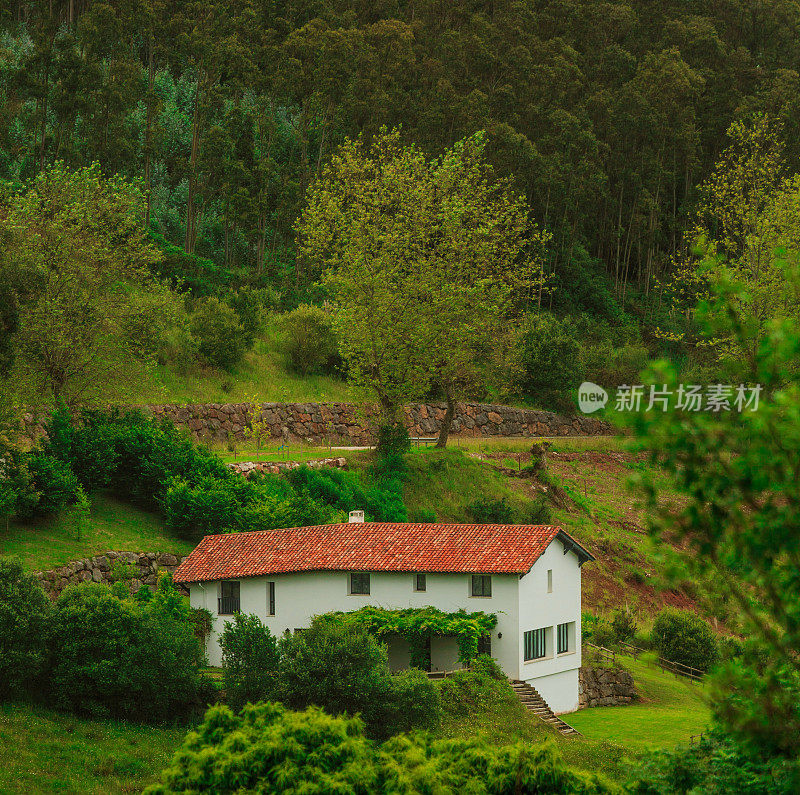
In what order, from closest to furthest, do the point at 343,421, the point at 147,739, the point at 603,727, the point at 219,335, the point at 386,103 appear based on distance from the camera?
the point at 147,739, the point at 603,727, the point at 219,335, the point at 343,421, the point at 386,103

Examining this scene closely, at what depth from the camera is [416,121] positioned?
92125mm

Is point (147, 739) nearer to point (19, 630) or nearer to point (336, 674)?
point (19, 630)

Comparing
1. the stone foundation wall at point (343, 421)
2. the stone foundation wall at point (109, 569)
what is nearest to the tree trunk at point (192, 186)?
the stone foundation wall at point (343, 421)

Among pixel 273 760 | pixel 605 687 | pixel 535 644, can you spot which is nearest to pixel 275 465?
pixel 535 644

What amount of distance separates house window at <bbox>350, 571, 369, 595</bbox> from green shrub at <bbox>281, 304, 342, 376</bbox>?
26.3 meters

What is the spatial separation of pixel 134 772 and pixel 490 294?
34960mm

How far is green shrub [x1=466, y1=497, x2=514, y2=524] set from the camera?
57531 mm

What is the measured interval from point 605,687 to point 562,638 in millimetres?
2889

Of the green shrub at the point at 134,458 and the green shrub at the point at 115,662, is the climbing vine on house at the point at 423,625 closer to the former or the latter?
the green shrub at the point at 115,662

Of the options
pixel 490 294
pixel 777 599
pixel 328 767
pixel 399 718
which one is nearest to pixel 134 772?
pixel 399 718

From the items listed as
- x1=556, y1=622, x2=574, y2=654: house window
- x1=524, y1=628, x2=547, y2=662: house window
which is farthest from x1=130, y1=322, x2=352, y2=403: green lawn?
x1=524, y1=628, x2=547, y2=662: house window

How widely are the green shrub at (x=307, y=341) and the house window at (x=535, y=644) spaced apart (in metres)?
28.5

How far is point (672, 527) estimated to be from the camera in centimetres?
1061

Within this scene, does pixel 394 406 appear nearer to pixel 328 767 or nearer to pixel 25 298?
pixel 25 298
